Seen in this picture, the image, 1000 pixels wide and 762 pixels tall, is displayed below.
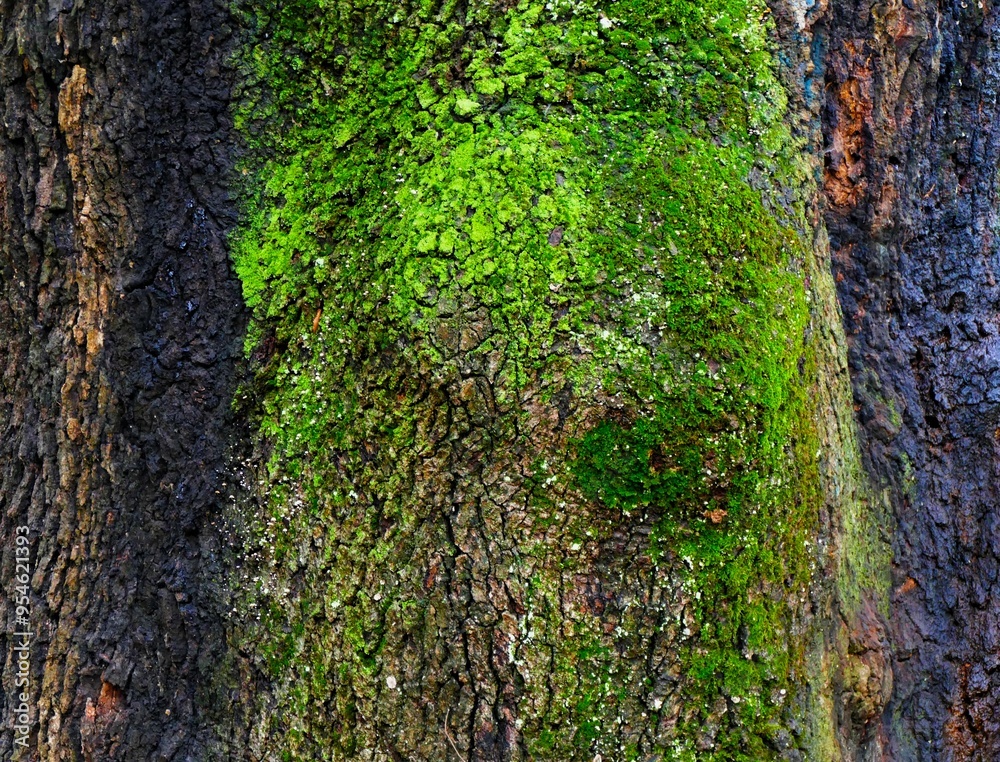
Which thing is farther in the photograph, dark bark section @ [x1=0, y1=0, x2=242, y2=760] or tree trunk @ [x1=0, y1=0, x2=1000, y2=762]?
dark bark section @ [x1=0, y1=0, x2=242, y2=760]

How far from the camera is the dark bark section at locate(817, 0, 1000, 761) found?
2.58m

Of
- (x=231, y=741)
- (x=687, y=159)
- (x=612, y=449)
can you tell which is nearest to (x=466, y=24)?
(x=687, y=159)

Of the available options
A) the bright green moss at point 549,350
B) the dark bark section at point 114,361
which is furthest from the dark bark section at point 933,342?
the dark bark section at point 114,361

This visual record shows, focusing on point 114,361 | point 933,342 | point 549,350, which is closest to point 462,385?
point 549,350

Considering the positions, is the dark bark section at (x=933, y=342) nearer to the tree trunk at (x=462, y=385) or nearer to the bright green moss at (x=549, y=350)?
the tree trunk at (x=462, y=385)

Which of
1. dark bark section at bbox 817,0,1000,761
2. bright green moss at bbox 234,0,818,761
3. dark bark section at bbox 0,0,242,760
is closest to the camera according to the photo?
bright green moss at bbox 234,0,818,761

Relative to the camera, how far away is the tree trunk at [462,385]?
6.44 feet

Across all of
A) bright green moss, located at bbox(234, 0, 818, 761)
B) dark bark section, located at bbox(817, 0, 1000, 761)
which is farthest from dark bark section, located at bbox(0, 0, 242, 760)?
dark bark section, located at bbox(817, 0, 1000, 761)

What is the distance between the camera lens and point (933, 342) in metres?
2.71

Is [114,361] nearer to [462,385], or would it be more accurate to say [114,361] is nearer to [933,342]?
[462,385]

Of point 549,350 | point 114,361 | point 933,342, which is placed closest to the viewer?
point 549,350

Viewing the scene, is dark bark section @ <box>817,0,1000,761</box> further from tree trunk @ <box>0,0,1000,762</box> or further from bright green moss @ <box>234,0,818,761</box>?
bright green moss @ <box>234,0,818,761</box>

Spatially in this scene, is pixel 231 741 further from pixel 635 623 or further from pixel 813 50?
pixel 813 50

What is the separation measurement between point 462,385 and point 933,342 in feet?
5.56
